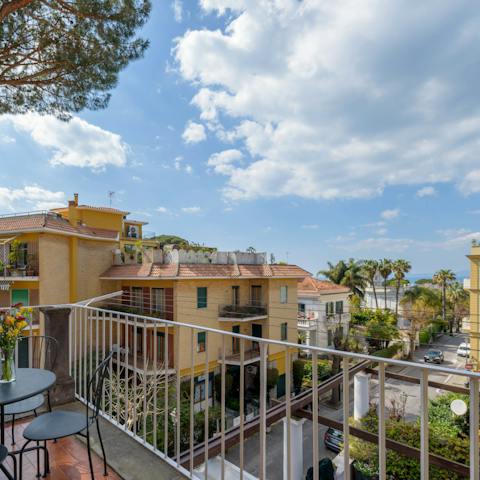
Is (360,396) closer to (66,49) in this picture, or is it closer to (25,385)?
(25,385)

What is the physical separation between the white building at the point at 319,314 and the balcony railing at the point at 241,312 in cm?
481

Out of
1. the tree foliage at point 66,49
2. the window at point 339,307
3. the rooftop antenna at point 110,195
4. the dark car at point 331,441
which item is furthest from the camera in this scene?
the rooftop antenna at point 110,195

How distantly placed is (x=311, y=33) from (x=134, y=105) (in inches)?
198

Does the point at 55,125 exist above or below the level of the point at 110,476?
above

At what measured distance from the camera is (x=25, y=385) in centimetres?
182

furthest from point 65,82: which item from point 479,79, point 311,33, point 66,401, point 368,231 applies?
point 368,231

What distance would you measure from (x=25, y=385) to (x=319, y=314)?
19848mm

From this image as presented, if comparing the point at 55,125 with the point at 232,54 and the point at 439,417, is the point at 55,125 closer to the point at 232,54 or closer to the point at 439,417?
the point at 232,54

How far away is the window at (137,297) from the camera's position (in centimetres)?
1461

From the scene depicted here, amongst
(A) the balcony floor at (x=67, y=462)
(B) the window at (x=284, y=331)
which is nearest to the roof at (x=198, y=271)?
(B) the window at (x=284, y=331)

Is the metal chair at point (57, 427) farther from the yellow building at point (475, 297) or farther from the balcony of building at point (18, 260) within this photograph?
the yellow building at point (475, 297)

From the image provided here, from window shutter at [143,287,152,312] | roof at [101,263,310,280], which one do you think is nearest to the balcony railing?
roof at [101,263,310,280]

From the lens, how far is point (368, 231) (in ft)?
91.9

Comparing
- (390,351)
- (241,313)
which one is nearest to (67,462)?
(241,313)
